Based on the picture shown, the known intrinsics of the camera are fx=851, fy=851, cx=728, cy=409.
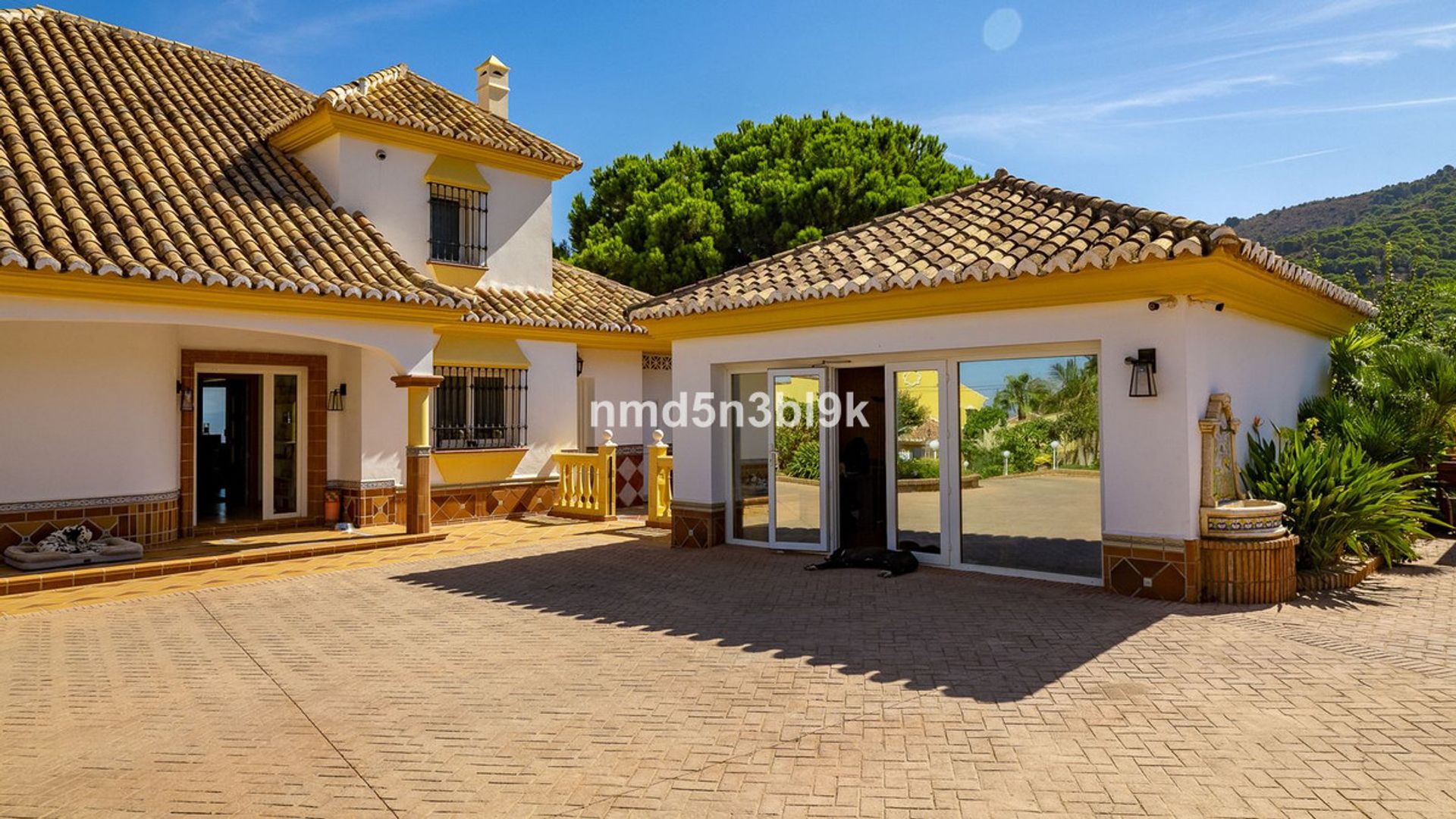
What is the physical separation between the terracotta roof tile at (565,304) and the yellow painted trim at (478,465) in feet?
7.09

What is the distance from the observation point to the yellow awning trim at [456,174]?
1370 cm

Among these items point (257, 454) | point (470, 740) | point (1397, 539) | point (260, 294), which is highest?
point (260, 294)

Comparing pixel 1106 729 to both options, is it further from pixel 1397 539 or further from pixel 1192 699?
pixel 1397 539

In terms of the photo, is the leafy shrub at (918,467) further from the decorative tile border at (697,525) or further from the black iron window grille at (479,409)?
the black iron window grille at (479,409)

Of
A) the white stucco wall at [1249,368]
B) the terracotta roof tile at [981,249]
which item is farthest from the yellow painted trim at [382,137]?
the white stucco wall at [1249,368]

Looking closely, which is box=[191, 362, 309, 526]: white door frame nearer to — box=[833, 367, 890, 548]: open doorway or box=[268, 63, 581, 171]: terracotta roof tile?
box=[268, 63, 581, 171]: terracotta roof tile

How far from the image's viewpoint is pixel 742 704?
4953 millimetres

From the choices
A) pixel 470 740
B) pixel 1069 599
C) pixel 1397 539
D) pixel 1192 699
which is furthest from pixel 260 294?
pixel 1397 539

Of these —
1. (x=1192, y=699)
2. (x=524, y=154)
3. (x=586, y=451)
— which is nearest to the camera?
(x=1192, y=699)

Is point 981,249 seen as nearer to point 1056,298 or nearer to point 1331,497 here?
point 1056,298

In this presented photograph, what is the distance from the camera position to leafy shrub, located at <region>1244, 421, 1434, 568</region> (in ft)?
25.6

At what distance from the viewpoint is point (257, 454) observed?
12703 mm

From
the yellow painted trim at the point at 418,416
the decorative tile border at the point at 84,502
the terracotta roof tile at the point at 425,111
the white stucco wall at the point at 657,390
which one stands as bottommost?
the decorative tile border at the point at 84,502

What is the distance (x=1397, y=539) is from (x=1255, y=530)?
2.18 m
